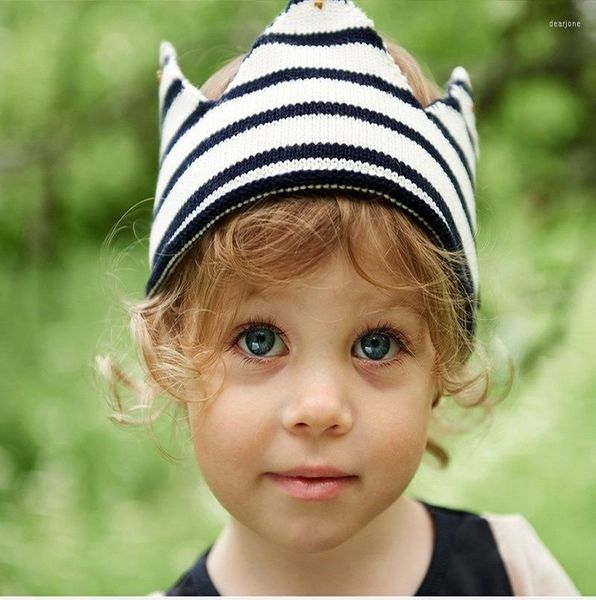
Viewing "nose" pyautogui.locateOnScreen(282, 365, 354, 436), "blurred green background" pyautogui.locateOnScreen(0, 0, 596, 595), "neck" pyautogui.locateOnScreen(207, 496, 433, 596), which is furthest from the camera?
"blurred green background" pyautogui.locateOnScreen(0, 0, 596, 595)

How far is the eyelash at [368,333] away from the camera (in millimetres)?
1111

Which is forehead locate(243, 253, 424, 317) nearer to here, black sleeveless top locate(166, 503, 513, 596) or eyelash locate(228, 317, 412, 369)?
eyelash locate(228, 317, 412, 369)

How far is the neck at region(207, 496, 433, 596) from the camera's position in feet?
4.31

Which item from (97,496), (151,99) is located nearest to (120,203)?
(151,99)

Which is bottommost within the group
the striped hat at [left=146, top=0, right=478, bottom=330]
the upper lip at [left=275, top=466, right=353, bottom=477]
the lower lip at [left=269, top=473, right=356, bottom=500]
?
the lower lip at [left=269, top=473, right=356, bottom=500]

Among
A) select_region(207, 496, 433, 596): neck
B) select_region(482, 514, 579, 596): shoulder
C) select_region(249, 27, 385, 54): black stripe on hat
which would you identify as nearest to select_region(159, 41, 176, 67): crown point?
select_region(249, 27, 385, 54): black stripe on hat

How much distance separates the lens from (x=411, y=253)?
1.13 m

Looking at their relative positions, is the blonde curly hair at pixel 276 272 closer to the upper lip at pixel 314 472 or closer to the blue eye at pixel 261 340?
the blue eye at pixel 261 340

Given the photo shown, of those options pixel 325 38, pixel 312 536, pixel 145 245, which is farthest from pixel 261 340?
pixel 145 245

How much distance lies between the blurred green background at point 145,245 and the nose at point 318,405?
3.33ft

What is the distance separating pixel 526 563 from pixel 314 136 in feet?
2.49

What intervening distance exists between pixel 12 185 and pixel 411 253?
1.67 metres

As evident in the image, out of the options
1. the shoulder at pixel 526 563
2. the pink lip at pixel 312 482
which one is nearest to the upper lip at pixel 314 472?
the pink lip at pixel 312 482

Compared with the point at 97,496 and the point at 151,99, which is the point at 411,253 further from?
the point at 97,496
